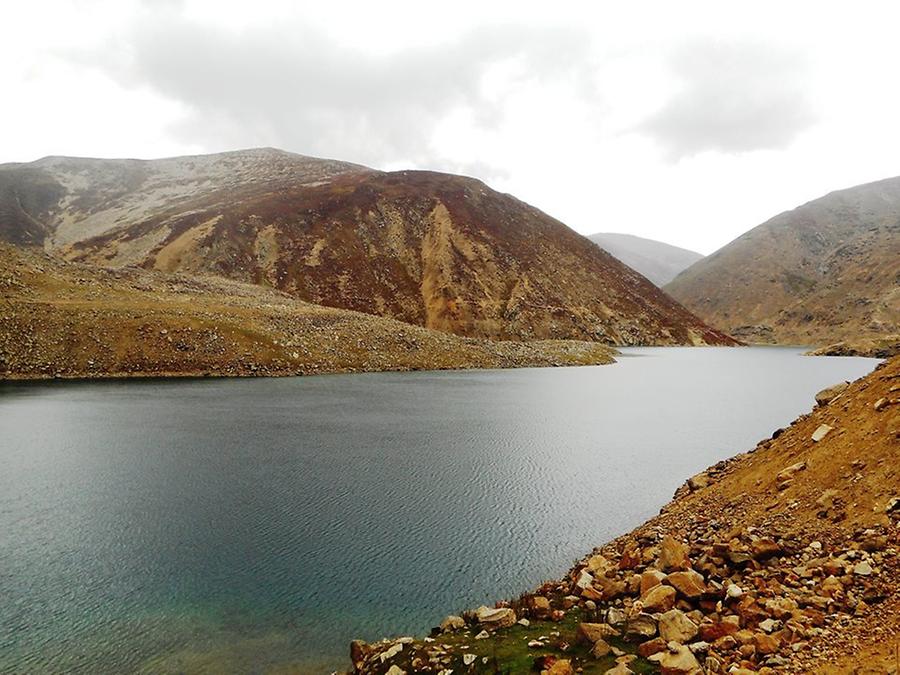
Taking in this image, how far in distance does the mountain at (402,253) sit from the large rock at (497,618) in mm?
122343

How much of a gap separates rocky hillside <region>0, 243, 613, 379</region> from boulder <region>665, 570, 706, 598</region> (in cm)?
6855

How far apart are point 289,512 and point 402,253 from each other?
138 meters

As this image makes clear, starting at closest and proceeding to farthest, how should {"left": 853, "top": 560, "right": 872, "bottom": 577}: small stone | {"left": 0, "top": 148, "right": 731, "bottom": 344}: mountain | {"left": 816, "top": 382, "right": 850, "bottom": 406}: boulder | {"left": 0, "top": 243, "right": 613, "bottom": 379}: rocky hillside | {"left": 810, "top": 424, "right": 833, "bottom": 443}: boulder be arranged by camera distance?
{"left": 853, "top": 560, "right": 872, "bottom": 577}: small stone
{"left": 810, "top": 424, "right": 833, "bottom": 443}: boulder
{"left": 816, "top": 382, "right": 850, "bottom": 406}: boulder
{"left": 0, "top": 243, "right": 613, "bottom": 379}: rocky hillside
{"left": 0, "top": 148, "right": 731, "bottom": 344}: mountain

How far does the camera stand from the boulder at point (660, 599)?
11789 millimetres

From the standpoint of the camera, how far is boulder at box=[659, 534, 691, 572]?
13.5m

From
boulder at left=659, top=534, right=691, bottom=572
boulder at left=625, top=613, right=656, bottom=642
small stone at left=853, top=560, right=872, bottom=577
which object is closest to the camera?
boulder at left=625, top=613, right=656, bottom=642

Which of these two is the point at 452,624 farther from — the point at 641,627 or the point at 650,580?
the point at 650,580

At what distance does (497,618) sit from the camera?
1262 cm

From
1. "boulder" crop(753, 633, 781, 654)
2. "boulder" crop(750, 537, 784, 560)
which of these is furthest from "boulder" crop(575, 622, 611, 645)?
"boulder" crop(750, 537, 784, 560)

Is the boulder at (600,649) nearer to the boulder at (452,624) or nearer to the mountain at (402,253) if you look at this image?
the boulder at (452,624)

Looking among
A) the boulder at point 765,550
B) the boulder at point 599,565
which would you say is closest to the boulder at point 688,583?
the boulder at point 765,550

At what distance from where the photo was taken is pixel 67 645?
13078 millimetres

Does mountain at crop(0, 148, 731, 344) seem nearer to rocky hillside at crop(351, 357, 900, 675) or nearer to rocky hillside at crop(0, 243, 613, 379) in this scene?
rocky hillside at crop(0, 243, 613, 379)

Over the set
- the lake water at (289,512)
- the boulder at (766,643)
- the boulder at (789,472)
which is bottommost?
the lake water at (289,512)
